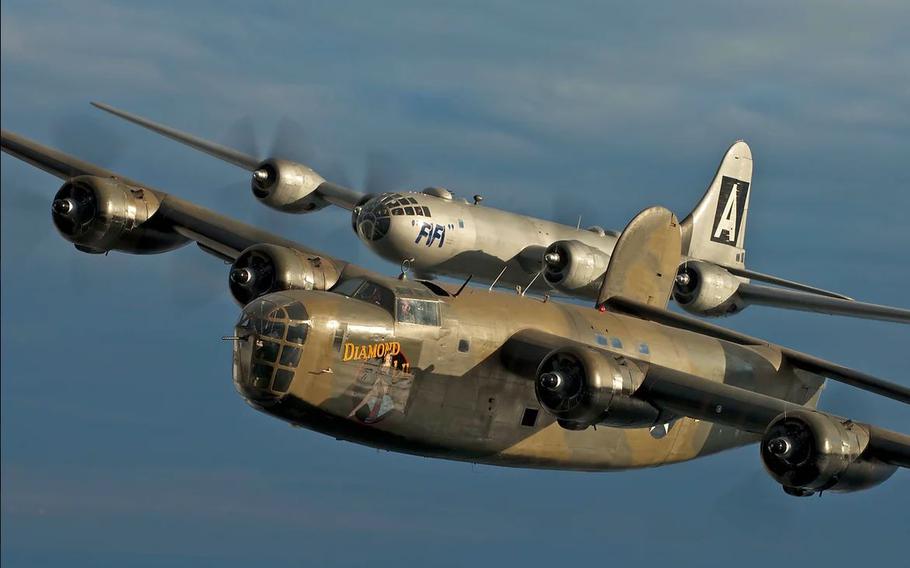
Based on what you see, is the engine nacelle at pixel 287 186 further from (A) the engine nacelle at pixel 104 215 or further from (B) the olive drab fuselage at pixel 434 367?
(B) the olive drab fuselage at pixel 434 367

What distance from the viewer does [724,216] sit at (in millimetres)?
71188

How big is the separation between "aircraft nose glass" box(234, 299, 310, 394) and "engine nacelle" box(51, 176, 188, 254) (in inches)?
480

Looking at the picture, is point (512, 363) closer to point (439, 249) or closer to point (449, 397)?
point (449, 397)

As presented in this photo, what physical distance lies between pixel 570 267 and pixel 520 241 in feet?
7.86

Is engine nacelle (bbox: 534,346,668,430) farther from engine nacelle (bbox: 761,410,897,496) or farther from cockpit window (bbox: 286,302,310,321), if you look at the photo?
cockpit window (bbox: 286,302,310,321)

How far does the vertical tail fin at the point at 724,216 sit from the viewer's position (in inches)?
2753

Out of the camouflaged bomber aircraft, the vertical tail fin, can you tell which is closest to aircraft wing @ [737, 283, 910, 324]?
the vertical tail fin

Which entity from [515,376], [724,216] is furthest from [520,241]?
[515,376]

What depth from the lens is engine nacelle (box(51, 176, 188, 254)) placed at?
46938 mm

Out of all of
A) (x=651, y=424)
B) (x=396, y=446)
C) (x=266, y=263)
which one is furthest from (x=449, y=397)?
(x=266, y=263)

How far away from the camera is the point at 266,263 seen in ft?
145

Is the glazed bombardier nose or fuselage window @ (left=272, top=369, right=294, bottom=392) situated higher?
the glazed bombardier nose

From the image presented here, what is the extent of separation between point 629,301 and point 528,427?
24.0ft

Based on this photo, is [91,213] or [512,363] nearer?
[512,363]
